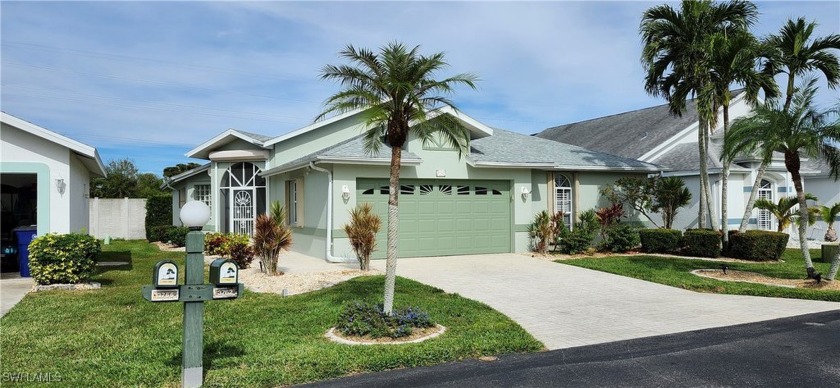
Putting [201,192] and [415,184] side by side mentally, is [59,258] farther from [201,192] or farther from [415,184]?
[201,192]

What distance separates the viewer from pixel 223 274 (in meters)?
5.27

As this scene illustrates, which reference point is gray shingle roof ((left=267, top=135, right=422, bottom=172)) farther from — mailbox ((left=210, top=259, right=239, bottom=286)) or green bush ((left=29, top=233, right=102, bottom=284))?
mailbox ((left=210, top=259, right=239, bottom=286))

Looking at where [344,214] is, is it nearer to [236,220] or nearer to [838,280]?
[236,220]

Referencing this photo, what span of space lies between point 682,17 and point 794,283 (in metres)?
7.91

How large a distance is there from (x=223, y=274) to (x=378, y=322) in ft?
7.59

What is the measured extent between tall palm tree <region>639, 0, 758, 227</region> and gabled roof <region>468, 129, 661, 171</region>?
10.3 ft

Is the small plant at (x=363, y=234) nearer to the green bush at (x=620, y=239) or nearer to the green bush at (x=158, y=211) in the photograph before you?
the green bush at (x=620, y=239)

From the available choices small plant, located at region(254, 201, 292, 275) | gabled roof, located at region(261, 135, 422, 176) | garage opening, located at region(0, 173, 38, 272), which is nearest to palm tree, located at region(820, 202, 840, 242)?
gabled roof, located at region(261, 135, 422, 176)

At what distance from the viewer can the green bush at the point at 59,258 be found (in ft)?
33.2

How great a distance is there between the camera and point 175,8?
47.4 ft

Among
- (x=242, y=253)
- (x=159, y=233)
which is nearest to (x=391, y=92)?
(x=242, y=253)

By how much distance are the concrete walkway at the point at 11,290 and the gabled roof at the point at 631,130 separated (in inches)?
817

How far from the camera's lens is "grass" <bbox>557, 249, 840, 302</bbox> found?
1037cm

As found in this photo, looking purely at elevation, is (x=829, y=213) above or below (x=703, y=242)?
above
